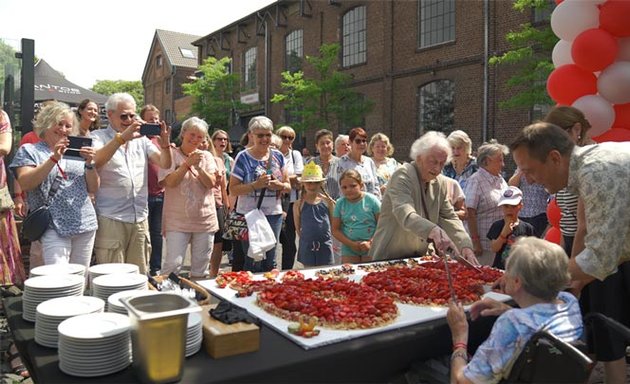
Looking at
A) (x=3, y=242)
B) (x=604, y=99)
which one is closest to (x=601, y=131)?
(x=604, y=99)

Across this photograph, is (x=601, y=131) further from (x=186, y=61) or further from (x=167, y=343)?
(x=186, y=61)

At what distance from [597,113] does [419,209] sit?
1.72m

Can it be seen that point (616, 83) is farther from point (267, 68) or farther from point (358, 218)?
point (267, 68)

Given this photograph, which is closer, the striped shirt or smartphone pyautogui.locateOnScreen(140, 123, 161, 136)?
the striped shirt

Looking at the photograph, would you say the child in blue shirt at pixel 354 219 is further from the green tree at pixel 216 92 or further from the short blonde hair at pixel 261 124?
the green tree at pixel 216 92

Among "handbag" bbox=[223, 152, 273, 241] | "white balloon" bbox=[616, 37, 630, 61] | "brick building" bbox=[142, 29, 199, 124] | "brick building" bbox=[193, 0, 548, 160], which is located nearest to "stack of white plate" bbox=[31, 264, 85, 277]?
"handbag" bbox=[223, 152, 273, 241]

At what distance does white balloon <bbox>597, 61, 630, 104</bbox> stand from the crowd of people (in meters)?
1.08

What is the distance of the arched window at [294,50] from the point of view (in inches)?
1056

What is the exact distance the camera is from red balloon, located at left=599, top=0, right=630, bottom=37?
3.91m

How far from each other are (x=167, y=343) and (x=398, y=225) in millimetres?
2479

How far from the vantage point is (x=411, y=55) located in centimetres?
2033

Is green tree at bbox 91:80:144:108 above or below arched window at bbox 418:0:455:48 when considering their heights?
above

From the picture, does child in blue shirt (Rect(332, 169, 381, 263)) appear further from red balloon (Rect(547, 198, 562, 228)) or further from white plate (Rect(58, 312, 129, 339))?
white plate (Rect(58, 312, 129, 339))

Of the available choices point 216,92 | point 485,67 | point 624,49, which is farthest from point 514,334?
point 216,92
